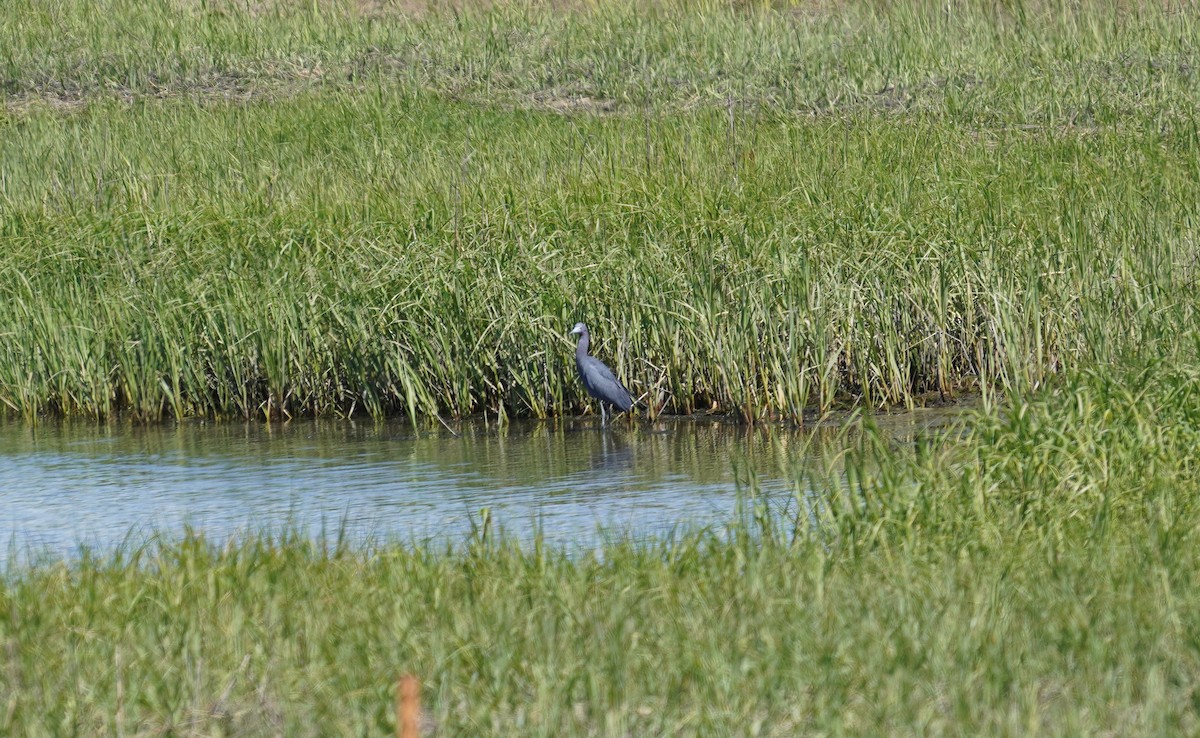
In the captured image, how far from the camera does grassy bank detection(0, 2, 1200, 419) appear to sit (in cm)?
938

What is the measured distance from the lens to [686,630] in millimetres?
4535

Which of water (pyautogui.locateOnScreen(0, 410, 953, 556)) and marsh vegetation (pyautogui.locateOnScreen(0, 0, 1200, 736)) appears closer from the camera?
marsh vegetation (pyautogui.locateOnScreen(0, 0, 1200, 736))

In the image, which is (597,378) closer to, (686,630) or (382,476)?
(382,476)

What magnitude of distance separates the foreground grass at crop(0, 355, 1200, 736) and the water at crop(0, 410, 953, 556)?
1.25 m

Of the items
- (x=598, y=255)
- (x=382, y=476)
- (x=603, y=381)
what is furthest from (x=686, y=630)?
(x=598, y=255)

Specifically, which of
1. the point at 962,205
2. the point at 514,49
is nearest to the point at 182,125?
the point at 514,49

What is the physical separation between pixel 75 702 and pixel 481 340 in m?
5.58

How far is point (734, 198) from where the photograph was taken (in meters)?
10.7

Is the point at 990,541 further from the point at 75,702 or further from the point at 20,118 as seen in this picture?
the point at 20,118

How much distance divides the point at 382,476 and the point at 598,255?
192 centimetres

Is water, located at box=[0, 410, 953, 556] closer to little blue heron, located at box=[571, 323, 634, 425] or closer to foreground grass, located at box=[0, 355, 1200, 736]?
little blue heron, located at box=[571, 323, 634, 425]

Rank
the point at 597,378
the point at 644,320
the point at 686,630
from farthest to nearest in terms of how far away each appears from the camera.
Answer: the point at 644,320, the point at 597,378, the point at 686,630

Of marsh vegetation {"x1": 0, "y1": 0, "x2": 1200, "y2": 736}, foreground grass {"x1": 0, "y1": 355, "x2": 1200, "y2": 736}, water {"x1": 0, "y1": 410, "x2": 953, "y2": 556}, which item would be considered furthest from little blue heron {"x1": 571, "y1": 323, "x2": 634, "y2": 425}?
foreground grass {"x1": 0, "y1": 355, "x2": 1200, "y2": 736}

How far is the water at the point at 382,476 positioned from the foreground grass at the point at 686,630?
49.4 inches
